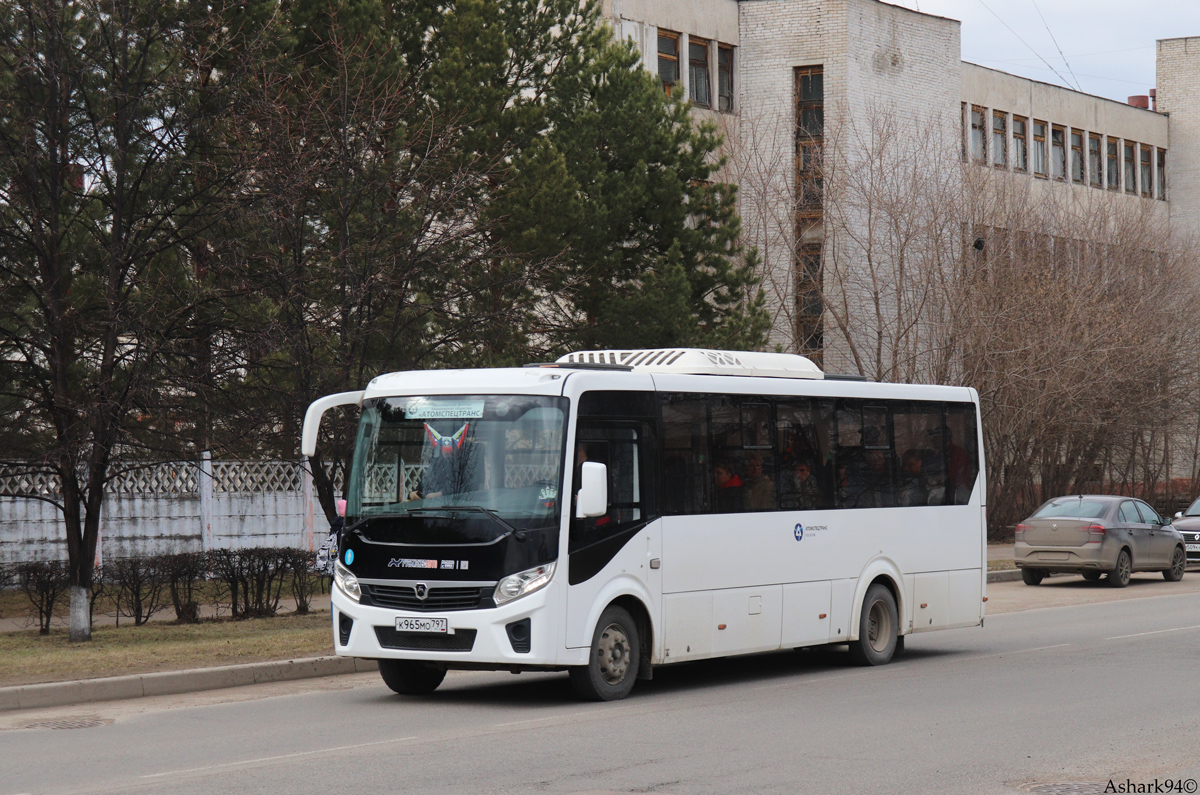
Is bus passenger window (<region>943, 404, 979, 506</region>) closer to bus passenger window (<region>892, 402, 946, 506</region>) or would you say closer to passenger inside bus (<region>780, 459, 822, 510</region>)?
bus passenger window (<region>892, 402, 946, 506</region>)

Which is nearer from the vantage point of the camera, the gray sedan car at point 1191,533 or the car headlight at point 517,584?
the car headlight at point 517,584

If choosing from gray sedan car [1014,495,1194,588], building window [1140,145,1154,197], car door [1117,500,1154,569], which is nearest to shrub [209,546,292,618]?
gray sedan car [1014,495,1194,588]

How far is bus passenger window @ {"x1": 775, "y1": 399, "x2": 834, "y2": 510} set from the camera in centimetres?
1384

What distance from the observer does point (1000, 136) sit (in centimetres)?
5116

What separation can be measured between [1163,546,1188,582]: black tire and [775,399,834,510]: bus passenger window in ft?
52.8

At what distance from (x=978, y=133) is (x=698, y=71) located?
40.8 ft

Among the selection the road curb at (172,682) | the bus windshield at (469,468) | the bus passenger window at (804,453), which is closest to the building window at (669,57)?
the bus passenger window at (804,453)

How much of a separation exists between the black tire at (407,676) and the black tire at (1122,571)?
1682 cm

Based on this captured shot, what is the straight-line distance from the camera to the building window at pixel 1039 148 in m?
52.8

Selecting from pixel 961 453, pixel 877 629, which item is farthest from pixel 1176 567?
pixel 877 629

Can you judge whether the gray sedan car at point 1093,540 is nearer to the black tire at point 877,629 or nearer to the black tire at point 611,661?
the black tire at point 877,629

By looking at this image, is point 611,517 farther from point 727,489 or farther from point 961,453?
point 961,453

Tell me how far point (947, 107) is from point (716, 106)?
811cm

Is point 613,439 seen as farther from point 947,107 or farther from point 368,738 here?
point 947,107
